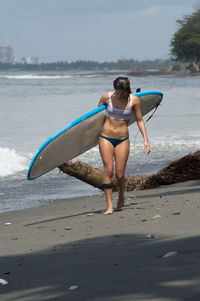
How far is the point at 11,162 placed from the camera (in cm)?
1433

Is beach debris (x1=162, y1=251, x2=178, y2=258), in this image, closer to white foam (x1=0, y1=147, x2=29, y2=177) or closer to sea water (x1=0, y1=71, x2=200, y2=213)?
sea water (x1=0, y1=71, x2=200, y2=213)

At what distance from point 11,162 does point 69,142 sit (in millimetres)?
6776

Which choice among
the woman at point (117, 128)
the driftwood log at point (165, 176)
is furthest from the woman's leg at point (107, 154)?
the driftwood log at point (165, 176)

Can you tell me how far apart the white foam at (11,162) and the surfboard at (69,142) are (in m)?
4.87

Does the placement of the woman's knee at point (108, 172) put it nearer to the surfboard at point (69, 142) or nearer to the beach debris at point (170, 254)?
the surfboard at point (69, 142)

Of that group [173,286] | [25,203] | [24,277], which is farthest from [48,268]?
[25,203]

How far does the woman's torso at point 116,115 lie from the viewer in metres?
6.72

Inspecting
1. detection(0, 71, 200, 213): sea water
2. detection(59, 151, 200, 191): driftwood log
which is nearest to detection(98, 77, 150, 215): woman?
detection(0, 71, 200, 213): sea water

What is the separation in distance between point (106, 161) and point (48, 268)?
8.61ft

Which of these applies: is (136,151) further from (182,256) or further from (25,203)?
(182,256)

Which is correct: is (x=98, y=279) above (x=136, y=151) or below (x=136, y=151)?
above

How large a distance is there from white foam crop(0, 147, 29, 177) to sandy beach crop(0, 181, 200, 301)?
5442 millimetres

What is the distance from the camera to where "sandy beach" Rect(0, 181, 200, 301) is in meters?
3.56

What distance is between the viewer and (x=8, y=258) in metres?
4.96
